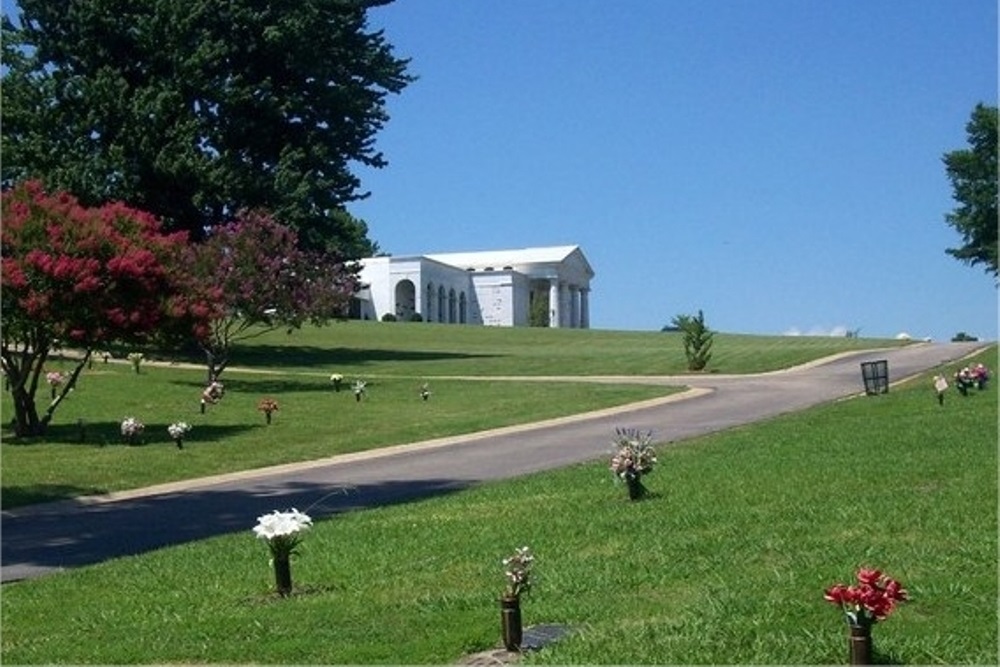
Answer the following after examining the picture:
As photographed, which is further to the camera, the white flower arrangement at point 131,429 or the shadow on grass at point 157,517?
the white flower arrangement at point 131,429

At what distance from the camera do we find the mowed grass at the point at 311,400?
21469 millimetres

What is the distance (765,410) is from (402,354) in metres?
26.0

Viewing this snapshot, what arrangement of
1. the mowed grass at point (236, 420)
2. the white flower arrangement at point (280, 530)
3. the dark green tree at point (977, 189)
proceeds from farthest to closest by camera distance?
the dark green tree at point (977, 189) < the mowed grass at point (236, 420) < the white flower arrangement at point (280, 530)

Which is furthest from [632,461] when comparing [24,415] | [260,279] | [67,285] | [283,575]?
[260,279]

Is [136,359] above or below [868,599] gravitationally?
above

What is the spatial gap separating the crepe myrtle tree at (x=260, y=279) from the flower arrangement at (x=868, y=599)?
29.8 metres

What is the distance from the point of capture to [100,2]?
1781 inches

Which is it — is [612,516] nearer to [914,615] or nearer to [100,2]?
[914,615]

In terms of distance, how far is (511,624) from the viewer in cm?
710

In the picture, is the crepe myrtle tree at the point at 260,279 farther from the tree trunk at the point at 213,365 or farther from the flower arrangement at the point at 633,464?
the flower arrangement at the point at 633,464

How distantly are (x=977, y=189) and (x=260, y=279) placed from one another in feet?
150

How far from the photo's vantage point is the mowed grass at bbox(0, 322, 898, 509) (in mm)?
21469

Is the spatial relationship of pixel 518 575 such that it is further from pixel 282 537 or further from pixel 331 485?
pixel 331 485

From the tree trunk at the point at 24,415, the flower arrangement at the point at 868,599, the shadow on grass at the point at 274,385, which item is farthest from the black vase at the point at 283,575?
the shadow on grass at the point at 274,385
